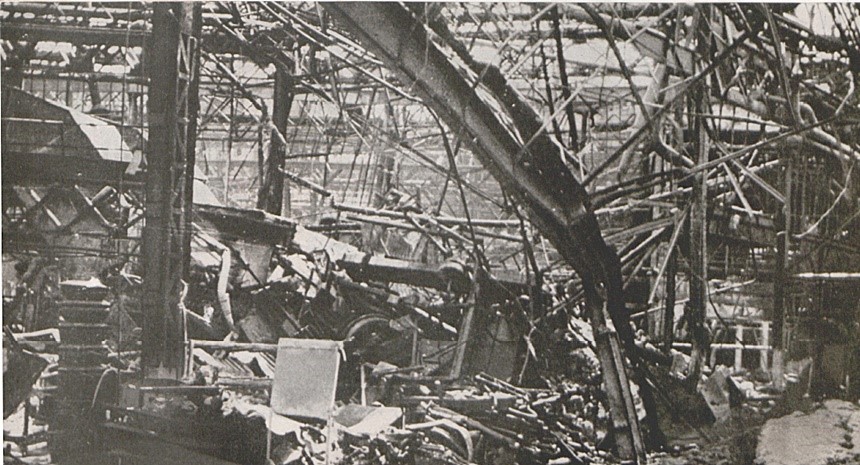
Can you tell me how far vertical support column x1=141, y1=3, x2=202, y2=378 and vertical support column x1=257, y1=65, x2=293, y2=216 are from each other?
435 mm

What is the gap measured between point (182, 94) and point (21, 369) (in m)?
1.66

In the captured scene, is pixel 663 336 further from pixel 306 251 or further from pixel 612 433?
pixel 306 251

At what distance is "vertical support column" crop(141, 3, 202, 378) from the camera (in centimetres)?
398

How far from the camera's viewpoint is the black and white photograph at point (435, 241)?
3.84m

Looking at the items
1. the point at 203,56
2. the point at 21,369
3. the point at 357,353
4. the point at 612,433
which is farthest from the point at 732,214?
the point at 21,369

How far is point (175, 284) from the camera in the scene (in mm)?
4000

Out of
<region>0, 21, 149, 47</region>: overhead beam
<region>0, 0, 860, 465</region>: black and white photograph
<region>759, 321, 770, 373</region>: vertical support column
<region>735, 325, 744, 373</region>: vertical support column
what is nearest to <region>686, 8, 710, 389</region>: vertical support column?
<region>0, 0, 860, 465</region>: black and white photograph

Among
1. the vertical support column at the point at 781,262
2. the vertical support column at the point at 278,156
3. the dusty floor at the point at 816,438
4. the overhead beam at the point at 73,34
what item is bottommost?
the dusty floor at the point at 816,438

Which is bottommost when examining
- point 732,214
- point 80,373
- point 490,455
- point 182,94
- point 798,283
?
point 490,455

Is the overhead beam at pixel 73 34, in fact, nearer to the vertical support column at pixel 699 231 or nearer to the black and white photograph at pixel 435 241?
the black and white photograph at pixel 435 241

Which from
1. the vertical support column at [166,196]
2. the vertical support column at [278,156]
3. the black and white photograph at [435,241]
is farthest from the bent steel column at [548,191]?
the vertical support column at [166,196]

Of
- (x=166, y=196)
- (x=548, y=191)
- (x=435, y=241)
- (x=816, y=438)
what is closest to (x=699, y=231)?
(x=548, y=191)

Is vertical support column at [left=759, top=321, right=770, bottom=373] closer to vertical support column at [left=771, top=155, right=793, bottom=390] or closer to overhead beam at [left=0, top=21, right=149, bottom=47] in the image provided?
vertical support column at [left=771, top=155, right=793, bottom=390]

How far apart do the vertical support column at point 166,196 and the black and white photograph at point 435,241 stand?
0.01m
